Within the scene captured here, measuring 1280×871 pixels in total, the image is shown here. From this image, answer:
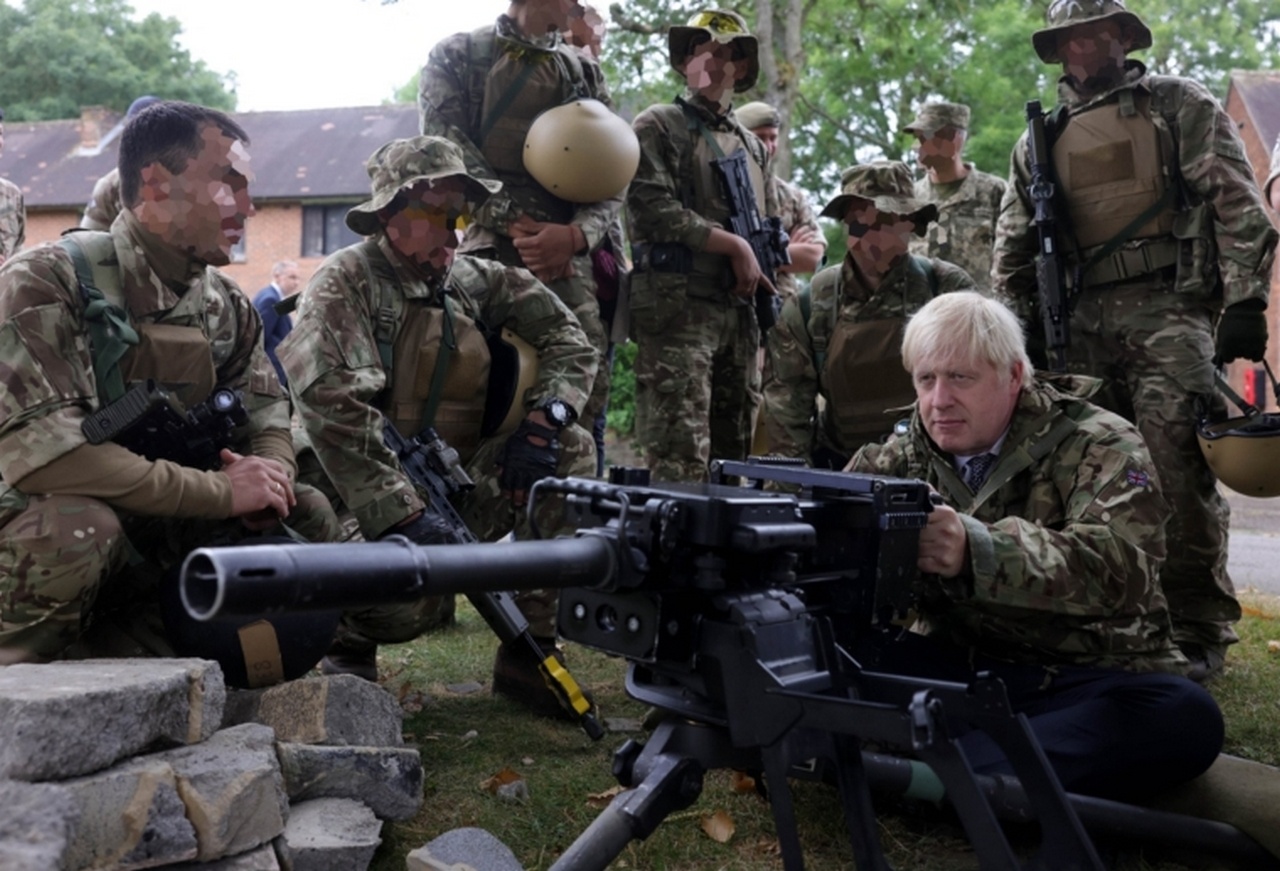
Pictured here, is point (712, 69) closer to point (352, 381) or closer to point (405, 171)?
point (405, 171)

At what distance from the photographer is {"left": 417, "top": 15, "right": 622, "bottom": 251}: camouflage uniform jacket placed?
5.62m

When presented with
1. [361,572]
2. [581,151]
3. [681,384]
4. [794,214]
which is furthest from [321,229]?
[361,572]

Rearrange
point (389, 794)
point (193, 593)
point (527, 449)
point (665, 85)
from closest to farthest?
point (193, 593) < point (389, 794) < point (527, 449) < point (665, 85)

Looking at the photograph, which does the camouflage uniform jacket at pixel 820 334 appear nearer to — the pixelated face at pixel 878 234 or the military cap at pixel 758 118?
the pixelated face at pixel 878 234

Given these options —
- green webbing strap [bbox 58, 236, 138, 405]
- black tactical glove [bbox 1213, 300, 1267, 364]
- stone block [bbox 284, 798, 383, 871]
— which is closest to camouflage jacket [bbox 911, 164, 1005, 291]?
black tactical glove [bbox 1213, 300, 1267, 364]

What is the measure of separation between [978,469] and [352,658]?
239 centimetres

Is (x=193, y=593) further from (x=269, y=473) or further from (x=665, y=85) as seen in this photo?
(x=665, y=85)

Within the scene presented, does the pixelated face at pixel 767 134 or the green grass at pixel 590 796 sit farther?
the pixelated face at pixel 767 134

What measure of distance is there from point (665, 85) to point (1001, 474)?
14162 millimetres

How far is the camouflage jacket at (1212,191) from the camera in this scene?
16.7ft

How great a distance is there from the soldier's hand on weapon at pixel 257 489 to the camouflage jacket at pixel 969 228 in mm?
5691

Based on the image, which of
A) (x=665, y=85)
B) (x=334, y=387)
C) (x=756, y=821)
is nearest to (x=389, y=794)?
(x=756, y=821)

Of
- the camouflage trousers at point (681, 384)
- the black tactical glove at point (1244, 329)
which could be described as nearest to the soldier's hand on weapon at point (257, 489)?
the camouflage trousers at point (681, 384)

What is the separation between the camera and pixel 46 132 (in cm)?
3862
